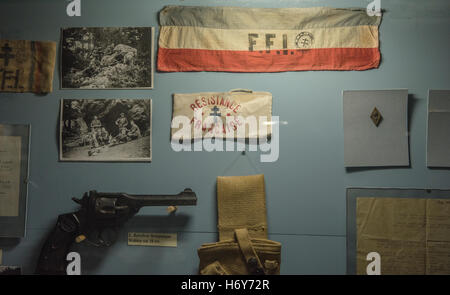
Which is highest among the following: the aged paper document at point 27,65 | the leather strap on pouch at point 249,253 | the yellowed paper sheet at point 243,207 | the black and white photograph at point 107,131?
the aged paper document at point 27,65

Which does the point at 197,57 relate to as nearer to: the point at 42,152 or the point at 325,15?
the point at 325,15

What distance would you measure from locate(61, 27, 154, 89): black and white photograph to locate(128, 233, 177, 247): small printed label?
580mm

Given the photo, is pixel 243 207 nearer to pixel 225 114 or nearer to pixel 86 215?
pixel 225 114

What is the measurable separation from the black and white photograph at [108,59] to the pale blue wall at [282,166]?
0.12ft

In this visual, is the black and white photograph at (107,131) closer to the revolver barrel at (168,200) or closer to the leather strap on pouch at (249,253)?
the revolver barrel at (168,200)

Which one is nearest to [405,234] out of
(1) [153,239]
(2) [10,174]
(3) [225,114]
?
(3) [225,114]

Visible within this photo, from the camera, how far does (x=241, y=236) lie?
3.76ft

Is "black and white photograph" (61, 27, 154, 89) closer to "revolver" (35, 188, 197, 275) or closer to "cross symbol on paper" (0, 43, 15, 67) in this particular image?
"cross symbol on paper" (0, 43, 15, 67)

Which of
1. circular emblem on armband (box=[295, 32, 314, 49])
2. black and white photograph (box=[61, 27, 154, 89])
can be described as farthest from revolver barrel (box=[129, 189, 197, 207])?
circular emblem on armband (box=[295, 32, 314, 49])

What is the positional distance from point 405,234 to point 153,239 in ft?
3.14

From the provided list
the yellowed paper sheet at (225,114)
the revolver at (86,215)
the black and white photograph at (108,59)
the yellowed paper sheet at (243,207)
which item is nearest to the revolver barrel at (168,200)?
the revolver at (86,215)

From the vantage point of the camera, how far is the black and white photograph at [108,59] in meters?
1.22

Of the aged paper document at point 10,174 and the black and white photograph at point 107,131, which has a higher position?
the black and white photograph at point 107,131
